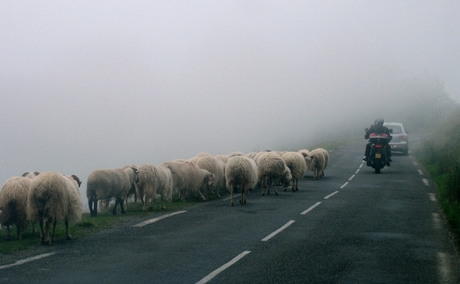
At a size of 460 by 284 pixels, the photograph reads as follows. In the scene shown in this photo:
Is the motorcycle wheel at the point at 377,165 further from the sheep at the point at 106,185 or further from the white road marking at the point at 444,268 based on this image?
the white road marking at the point at 444,268

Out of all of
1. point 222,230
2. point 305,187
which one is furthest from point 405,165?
point 222,230

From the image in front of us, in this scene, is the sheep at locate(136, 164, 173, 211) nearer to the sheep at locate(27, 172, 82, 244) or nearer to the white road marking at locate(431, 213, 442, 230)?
the sheep at locate(27, 172, 82, 244)

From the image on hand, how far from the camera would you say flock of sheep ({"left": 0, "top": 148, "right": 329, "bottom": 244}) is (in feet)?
36.2

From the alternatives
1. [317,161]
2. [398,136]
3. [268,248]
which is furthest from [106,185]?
[398,136]

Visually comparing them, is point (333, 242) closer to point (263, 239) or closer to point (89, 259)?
point (263, 239)

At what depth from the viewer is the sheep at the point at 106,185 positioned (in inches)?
638

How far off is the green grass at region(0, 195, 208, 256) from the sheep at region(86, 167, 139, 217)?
19.9 inches

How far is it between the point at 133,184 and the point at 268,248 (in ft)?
27.1

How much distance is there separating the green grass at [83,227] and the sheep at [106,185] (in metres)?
0.51

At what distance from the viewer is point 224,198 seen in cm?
1994

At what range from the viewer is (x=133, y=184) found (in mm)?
17531

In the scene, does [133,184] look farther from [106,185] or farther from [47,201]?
[47,201]

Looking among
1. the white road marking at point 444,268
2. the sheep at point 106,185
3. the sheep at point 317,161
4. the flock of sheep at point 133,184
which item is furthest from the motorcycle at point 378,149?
the white road marking at point 444,268

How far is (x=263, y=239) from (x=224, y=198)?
885 cm
